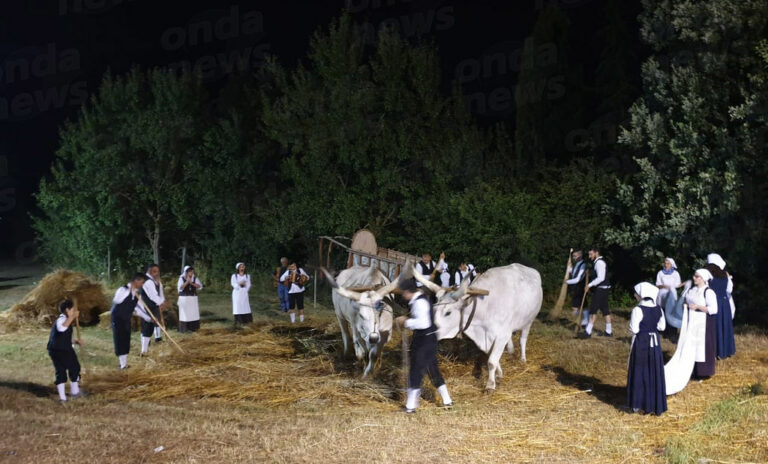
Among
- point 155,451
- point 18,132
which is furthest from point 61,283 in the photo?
point 18,132

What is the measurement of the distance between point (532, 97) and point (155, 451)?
1890cm

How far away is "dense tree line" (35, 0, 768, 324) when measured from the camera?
54.3 ft

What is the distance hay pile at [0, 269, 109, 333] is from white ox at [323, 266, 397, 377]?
6.55m

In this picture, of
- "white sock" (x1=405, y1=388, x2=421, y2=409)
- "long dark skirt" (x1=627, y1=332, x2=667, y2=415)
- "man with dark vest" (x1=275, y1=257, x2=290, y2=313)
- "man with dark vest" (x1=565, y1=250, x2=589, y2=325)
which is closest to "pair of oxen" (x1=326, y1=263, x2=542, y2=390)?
"white sock" (x1=405, y1=388, x2=421, y2=409)

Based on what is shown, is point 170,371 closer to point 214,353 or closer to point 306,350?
point 214,353

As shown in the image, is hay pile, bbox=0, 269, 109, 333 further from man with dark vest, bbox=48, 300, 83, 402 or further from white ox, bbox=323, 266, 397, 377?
white ox, bbox=323, 266, 397, 377

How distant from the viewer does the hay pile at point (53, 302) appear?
49.8 ft

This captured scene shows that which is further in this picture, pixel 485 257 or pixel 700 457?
pixel 485 257

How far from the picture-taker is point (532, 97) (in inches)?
918

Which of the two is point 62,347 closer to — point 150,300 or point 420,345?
point 150,300

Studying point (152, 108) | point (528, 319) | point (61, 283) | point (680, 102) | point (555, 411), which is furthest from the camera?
A: point (152, 108)

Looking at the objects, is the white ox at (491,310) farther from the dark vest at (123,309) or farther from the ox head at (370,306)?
the dark vest at (123,309)

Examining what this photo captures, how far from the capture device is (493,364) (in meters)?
10.5

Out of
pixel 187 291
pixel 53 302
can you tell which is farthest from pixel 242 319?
pixel 53 302
